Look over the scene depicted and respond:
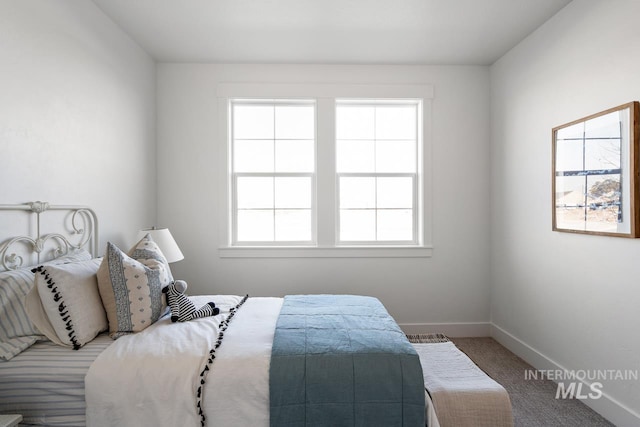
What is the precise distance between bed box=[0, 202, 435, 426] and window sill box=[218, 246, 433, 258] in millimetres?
1559

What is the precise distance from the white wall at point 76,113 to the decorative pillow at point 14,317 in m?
0.44

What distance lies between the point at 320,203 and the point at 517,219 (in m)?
1.85

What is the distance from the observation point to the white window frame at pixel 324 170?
3.55 m

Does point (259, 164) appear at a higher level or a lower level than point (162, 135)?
lower

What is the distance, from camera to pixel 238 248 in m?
3.56

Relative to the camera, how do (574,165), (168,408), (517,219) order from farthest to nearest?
(517,219), (574,165), (168,408)

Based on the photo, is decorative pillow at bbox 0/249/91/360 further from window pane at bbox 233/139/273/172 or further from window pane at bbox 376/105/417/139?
window pane at bbox 376/105/417/139

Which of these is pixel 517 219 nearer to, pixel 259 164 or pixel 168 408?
pixel 259 164

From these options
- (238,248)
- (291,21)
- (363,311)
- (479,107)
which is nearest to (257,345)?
(363,311)

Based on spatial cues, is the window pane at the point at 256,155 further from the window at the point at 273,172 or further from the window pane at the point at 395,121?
the window pane at the point at 395,121

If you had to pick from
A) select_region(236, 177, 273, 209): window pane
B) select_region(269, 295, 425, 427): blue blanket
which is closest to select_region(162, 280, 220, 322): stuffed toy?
select_region(269, 295, 425, 427): blue blanket

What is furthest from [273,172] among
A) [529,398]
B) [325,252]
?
[529,398]

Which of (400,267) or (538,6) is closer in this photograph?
(538,6)

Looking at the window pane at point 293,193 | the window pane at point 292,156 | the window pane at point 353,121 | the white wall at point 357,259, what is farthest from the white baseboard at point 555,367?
the window pane at point 292,156
